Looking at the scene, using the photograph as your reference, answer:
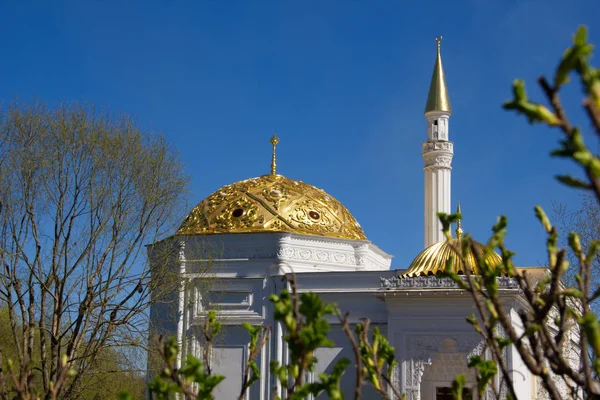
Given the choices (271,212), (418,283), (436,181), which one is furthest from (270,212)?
(436,181)

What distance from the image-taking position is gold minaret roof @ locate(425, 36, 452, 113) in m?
21.2

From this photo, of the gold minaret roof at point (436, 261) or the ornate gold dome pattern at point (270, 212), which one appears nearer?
the gold minaret roof at point (436, 261)

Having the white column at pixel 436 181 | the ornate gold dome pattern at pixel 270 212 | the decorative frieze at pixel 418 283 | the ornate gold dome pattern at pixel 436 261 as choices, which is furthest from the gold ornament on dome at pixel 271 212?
the decorative frieze at pixel 418 283

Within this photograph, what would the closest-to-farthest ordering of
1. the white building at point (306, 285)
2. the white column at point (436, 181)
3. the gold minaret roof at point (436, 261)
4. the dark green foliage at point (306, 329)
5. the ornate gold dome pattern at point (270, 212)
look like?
the dark green foliage at point (306, 329), the white building at point (306, 285), the gold minaret roof at point (436, 261), the ornate gold dome pattern at point (270, 212), the white column at point (436, 181)

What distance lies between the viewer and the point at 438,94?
21.5 meters

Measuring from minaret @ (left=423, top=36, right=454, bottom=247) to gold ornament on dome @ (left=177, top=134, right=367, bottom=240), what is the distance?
246 centimetres

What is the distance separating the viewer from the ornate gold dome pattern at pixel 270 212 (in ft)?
56.6

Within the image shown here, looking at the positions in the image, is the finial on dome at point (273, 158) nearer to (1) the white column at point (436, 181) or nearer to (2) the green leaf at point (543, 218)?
(1) the white column at point (436, 181)

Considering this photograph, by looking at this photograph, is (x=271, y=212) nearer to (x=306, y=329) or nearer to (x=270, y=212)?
(x=270, y=212)

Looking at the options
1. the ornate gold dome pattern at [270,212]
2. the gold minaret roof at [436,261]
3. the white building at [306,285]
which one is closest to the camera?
the white building at [306,285]

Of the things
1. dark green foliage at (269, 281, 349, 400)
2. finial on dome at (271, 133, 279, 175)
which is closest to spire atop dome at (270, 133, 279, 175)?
finial on dome at (271, 133, 279, 175)

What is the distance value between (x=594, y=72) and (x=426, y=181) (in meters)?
17.6

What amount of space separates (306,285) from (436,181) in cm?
557

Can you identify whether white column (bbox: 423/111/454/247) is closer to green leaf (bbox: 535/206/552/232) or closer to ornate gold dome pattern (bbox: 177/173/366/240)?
ornate gold dome pattern (bbox: 177/173/366/240)
